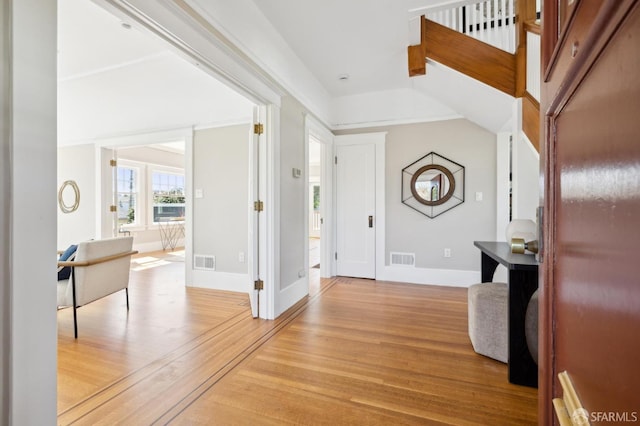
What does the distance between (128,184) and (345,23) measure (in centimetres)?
658

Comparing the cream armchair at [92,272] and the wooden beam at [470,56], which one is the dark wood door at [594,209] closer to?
the wooden beam at [470,56]

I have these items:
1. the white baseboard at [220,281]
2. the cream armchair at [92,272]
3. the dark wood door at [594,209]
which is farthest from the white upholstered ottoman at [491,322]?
the cream armchair at [92,272]

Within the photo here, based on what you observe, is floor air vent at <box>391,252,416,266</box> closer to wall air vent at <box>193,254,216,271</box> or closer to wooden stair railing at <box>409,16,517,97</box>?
wooden stair railing at <box>409,16,517,97</box>

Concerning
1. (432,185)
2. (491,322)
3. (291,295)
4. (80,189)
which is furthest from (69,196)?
(491,322)

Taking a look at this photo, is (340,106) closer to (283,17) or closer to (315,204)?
(283,17)

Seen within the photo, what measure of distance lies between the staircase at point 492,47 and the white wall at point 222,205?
7.86ft

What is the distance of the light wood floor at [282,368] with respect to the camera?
159 cm

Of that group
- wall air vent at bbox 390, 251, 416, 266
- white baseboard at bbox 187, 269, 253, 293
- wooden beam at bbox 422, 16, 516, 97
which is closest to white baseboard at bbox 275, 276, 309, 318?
white baseboard at bbox 187, 269, 253, 293

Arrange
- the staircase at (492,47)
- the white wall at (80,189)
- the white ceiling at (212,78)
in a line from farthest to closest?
1. the white wall at (80,189)
2. the white ceiling at (212,78)
3. the staircase at (492,47)

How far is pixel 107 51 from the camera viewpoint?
3.01 meters

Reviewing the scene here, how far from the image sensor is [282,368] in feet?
6.61

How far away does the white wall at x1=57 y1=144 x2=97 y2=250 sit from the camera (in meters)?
5.01

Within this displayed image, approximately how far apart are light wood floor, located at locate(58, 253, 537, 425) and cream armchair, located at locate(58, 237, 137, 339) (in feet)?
0.97

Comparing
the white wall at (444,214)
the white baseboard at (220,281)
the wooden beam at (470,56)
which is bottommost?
the white baseboard at (220,281)
